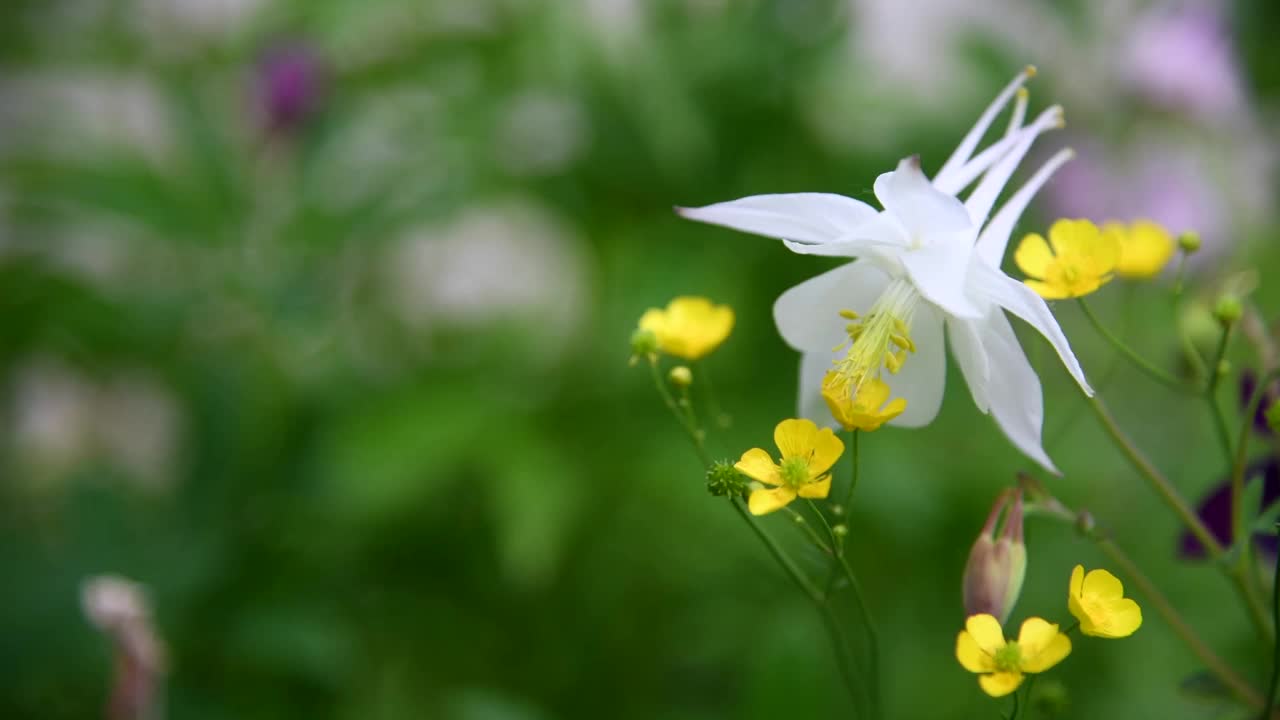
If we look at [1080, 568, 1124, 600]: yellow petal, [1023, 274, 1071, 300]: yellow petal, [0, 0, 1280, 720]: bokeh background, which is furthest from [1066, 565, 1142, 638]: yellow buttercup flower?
[0, 0, 1280, 720]: bokeh background

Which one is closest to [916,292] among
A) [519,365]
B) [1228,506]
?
[1228,506]

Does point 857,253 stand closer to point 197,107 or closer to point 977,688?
point 977,688

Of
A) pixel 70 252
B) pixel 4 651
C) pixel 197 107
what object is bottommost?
pixel 4 651

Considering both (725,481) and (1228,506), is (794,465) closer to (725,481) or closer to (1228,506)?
(725,481)

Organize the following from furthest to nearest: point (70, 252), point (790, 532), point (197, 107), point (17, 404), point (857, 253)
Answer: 1. point (70, 252)
2. point (17, 404)
3. point (197, 107)
4. point (790, 532)
5. point (857, 253)

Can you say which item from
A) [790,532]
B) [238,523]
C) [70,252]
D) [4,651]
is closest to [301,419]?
[238,523]

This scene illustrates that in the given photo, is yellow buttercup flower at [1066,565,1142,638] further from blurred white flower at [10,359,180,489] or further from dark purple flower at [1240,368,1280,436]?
blurred white flower at [10,359,180,489]

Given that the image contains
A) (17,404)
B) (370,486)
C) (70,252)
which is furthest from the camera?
(70,252)
